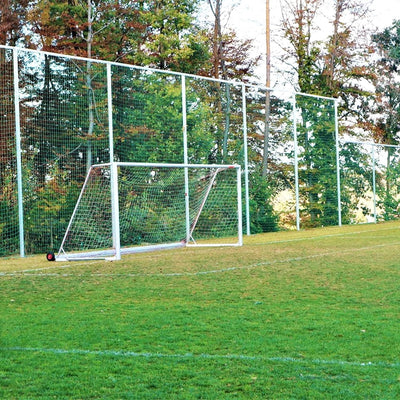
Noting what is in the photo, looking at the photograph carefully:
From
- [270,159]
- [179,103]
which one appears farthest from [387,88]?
[179,103]

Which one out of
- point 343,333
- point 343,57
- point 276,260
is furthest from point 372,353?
point 343,57

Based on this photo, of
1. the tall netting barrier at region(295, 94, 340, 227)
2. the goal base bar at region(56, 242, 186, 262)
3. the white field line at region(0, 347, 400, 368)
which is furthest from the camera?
the tall netting barrier at region(295, 94, 340, 227)

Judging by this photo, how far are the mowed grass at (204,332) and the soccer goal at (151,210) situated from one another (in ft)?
7.88

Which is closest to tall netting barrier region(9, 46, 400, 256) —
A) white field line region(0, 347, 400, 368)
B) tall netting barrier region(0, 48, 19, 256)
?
tall netting barrier region(0, 48, 19, 256)

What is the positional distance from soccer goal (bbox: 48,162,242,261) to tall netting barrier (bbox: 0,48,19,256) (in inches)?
33.7

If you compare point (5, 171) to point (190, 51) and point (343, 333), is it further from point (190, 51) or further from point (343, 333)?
point (190, 51)

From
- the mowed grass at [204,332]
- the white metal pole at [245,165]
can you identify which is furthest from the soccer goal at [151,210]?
the mowed grass at [204,332]

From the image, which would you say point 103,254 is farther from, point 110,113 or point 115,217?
point 110,113

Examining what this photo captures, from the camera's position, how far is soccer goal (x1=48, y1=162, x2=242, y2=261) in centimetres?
1138

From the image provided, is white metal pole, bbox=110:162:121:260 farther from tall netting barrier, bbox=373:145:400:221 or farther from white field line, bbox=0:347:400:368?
tall netting barrier, bbox=373:145:400:221

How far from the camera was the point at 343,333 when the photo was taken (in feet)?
15.0

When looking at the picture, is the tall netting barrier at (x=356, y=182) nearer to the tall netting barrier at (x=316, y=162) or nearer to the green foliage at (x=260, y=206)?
the tall netting barrier at (x=316, y=162)

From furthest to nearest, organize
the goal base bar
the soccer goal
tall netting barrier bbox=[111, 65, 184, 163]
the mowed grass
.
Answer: tall netting barrier bbox=[111, 65, 184, 163] → the soccer goal → the goal base bar → the mowed grass

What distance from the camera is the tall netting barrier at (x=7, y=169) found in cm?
1126
